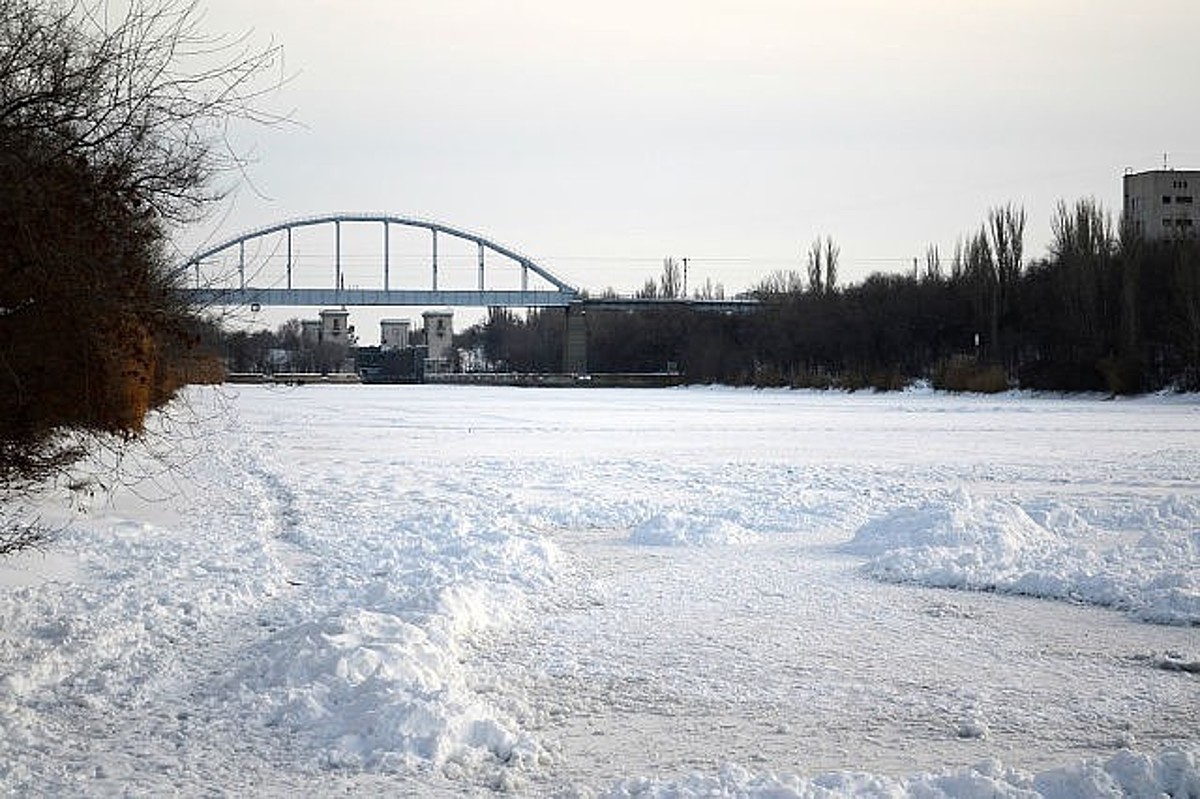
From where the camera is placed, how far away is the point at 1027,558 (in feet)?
38.6

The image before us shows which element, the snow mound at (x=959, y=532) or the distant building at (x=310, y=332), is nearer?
the snow mound at (x=959, y=532)

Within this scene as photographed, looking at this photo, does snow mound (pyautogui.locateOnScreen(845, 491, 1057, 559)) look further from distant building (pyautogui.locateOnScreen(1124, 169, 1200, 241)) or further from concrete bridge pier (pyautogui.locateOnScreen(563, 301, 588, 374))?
distant building (pyautogui.locateOnScreen(1124, 169, 1200, 241))

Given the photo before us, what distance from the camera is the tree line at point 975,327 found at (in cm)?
5784

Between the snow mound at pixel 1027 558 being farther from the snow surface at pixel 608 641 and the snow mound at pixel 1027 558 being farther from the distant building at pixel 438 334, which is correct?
the distant building at pixel 438 334

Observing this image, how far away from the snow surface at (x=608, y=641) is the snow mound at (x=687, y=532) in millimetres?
81

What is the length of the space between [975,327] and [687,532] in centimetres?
6547

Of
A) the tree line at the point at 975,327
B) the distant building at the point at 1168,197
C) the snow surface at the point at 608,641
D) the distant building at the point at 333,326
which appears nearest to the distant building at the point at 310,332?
the distant building at the point at 333,326

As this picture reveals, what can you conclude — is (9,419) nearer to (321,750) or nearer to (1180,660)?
(321,750)

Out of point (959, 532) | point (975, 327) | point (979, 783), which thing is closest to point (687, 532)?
point (959, 532)

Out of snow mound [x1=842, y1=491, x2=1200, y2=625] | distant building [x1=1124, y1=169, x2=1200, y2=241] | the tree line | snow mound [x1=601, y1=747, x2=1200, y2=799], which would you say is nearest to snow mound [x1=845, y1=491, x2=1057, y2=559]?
snow mound [x1=842, y1=491, x2=1200, y2=625]

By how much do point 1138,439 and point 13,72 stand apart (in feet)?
89.9

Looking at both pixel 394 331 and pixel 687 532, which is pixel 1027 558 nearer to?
pixel 687 532

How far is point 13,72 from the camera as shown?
652cm

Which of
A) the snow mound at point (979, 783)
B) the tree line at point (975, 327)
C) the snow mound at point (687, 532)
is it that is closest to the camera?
the snow mound at point (979, 783)
